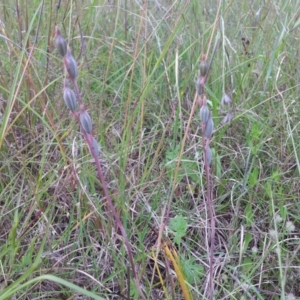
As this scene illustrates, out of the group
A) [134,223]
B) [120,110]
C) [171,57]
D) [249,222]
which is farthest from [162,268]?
[171,57]

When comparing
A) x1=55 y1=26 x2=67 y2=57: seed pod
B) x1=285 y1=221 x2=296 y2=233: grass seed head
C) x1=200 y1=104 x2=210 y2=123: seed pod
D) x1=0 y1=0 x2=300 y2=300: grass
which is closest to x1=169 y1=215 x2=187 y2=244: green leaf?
x1=0 y1=0 x2=300 y2=300: grass

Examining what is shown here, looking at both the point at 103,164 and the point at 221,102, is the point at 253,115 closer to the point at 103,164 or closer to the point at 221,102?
the point at 221,102

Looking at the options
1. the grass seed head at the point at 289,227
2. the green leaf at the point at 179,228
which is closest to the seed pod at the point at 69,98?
the green leaf at the point at 179,228

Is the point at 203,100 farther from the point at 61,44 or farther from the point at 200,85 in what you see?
the point at 61,44

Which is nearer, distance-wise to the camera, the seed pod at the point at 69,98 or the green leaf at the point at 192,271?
the seed pod at the point at 69,98

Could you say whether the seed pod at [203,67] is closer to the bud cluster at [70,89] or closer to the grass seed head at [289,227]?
the bud cluster at [70,89]

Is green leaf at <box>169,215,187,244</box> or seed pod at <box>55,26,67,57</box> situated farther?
green leaf at <box>169,215,187,244</box>

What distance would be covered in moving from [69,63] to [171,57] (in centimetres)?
98

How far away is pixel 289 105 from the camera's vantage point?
1.31 m

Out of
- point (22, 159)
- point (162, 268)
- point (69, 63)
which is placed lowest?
point (162, 268)

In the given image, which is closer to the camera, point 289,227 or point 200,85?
point 200,85

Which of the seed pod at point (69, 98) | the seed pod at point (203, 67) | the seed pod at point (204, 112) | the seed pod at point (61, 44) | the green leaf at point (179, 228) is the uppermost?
the seed pod at point (61, 44)

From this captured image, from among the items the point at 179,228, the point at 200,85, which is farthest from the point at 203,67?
the point at 179,228

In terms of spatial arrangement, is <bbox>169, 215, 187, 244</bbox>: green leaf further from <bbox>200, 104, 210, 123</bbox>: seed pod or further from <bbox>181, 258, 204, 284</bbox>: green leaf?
<bbox>200, 104, 210, 123</bbox>: seed pod
